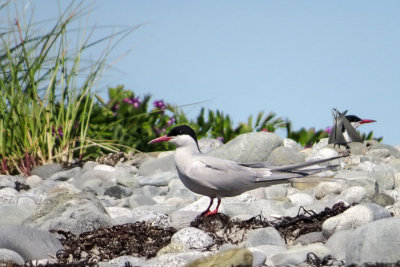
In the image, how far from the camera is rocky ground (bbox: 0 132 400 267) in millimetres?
3338

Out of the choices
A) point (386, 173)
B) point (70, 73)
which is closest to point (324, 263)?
point (386, 173)

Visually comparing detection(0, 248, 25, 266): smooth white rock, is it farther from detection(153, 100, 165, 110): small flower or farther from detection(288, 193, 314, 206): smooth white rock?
detection(153, 100, 165, 110): small flower

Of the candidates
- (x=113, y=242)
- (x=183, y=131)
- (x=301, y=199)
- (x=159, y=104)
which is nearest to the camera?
(x=113, y=242)

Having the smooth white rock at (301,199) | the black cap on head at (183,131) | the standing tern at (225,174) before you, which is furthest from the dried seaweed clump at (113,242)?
the smooth white rock at (301,199)

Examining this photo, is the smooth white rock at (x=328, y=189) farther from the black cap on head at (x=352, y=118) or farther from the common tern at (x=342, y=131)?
the black cap on head at (x=352, y=118)

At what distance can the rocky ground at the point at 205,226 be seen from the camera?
3.34 metres

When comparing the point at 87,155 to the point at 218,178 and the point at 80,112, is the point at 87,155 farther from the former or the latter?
the point at 218,178

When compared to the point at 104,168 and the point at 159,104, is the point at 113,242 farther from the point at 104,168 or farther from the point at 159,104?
the point at 159,104

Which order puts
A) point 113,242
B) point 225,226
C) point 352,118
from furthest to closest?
point 352,118 → point 225,226 → point 113,242

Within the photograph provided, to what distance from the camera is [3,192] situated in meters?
6.50

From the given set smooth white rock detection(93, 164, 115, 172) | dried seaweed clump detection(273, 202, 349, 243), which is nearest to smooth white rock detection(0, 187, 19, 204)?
smooth white rock detection(93, 164, 115, 172)

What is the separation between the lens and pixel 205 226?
13.8 ft

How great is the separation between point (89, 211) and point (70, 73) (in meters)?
4.04

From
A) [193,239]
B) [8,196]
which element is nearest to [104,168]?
[8,196]
